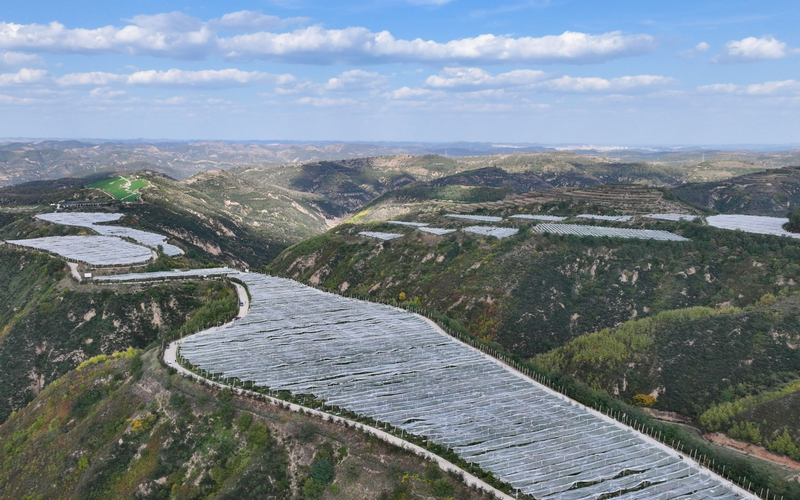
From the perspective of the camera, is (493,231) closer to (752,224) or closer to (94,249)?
(752,224)

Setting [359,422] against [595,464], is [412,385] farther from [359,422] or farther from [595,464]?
[595,464]

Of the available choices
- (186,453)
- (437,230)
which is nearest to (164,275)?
(186,453)

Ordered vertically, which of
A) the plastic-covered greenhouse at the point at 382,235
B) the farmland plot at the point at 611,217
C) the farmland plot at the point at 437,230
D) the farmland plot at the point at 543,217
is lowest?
the plastic-covered greenhouse at the point at 382,235

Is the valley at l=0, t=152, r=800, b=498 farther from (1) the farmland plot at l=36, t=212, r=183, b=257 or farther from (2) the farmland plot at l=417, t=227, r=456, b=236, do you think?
(1) the farmland plot at l=36, t=212, r=183, b=257

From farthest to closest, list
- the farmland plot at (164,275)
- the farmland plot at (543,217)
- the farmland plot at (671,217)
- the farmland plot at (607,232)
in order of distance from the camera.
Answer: the farmland plot at (543,217)
the farmland plot at (671,217)
the farmland plot at (607,232)
the farmland plot at (164,275)

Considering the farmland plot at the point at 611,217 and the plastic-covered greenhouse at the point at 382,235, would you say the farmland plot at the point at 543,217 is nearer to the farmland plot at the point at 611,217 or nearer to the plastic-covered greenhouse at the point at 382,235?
the farmland plot at the point at 611,217

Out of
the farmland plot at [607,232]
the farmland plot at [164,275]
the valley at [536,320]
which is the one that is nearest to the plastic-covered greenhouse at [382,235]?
the valley at [536,320]
